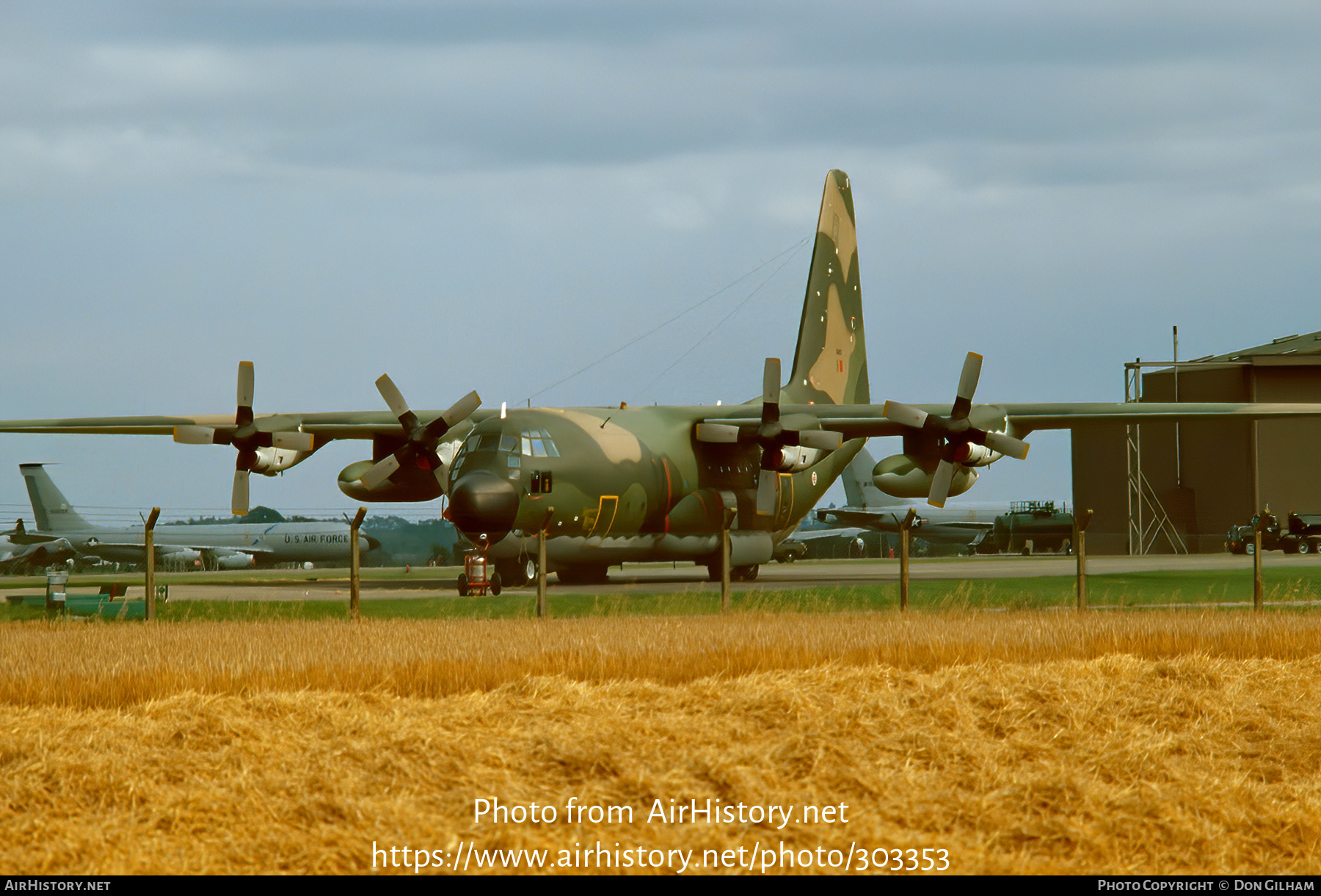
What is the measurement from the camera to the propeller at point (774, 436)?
103 ft

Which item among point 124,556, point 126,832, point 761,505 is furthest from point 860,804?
point 124,556

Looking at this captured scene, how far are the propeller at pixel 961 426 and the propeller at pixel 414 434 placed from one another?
9863mm

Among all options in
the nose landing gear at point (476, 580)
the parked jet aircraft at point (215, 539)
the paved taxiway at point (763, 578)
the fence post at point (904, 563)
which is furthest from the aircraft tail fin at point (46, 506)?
the fence post at point (904, 563)

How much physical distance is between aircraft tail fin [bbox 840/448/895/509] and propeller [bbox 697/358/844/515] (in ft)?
123

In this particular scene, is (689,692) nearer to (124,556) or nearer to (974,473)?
(974,473)

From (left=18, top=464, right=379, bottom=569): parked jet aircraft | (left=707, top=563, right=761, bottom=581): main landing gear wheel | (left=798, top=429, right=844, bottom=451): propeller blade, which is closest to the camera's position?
(left=798, top=429, right=844, bottom=451): propeller blade

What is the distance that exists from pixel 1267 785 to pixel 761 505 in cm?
2117

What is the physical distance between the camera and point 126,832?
9062 millimetres

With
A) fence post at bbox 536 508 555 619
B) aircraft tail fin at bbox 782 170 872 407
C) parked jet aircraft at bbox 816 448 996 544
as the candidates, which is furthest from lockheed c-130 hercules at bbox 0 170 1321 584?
parked jet aircraft at bbox 816 448 996 544

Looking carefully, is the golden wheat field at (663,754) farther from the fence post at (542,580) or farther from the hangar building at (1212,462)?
the hangar building at (1212,462)

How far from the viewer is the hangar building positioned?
61906 millimetres

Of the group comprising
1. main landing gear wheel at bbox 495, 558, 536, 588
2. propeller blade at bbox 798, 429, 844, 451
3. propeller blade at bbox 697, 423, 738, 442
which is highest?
propeller blade at bbox 697, 423, 738, 442

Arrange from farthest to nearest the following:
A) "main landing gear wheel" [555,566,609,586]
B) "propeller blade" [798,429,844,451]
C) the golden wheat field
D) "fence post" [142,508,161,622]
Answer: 1. "main landing gear wheel" [555,566,609,586]
2. "propeller blade" [798,429,844,451]
3. "fence post" [142,508,161,622]
4. the golden wheat field

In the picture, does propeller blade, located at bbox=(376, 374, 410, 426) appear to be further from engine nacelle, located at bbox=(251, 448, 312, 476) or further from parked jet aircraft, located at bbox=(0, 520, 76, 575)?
parked jet aircraft, located at bbox=(0, 520, 76, 575)
